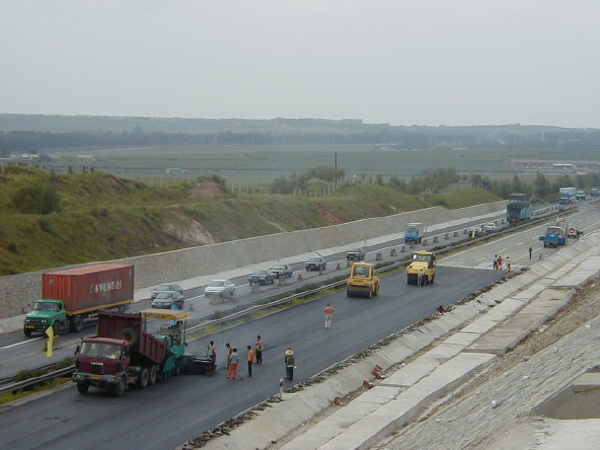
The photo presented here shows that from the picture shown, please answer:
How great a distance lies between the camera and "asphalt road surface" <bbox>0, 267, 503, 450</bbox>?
2284 centimetres

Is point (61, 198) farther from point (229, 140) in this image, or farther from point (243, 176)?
point (229, 140)

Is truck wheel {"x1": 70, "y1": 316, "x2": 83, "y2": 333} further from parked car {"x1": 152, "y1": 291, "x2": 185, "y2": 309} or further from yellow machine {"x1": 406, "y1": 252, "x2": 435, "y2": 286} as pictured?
yellow machine {"x1": 406, "y1": 252, "x2": 435, "y2": 286}

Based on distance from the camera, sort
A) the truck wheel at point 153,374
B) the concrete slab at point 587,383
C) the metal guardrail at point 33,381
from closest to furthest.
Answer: the concrete slab at point 587,383 < the metal guardrail at point 33,381 < the truck wheel at point 153,374

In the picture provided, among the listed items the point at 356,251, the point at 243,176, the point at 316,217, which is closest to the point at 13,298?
the point at 356,251

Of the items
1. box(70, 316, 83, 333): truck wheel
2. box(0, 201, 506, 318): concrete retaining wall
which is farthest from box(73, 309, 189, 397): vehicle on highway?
box(0, 201, 506, 318): concrete retaining wall

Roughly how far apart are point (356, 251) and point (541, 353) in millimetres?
39074

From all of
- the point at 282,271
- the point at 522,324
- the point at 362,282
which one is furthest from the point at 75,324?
the point at 282,271

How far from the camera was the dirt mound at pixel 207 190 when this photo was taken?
87188mm

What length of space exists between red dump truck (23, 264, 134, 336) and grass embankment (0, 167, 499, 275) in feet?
24.0

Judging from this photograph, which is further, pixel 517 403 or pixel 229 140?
pixel 229 140

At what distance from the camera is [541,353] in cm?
3086

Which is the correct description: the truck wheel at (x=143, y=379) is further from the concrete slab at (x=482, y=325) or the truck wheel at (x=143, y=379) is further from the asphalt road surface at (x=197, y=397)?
the concrete slab at (x=482, y=325)

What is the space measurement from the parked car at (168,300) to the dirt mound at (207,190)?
41798mm

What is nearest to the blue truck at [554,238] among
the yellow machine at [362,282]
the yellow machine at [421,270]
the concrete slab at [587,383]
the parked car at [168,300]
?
the yellow machine at [421,270]
